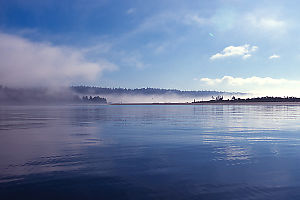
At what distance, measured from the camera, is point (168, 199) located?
A: 317 inches

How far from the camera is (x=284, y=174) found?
10.8 meters

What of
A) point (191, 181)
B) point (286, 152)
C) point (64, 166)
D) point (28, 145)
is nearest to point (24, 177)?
point (64, 166)

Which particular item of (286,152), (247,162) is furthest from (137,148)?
(286,152)

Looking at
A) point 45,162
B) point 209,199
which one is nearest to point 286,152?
point 209,199

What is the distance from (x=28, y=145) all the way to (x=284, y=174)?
1690 cm

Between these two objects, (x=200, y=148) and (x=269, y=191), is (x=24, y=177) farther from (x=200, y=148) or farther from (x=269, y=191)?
(x=200, y=148)

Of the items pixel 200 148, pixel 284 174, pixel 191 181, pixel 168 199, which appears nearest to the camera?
pixel 168 199

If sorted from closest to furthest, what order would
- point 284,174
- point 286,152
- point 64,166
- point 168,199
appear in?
point 168,199
point 284,174
point 64,166
point 286,152

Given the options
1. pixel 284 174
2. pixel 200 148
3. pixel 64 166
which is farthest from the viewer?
pixel 200 148

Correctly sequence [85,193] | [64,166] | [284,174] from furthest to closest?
[64,166]
[284,174]
[85,193]

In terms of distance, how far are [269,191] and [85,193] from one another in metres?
6.73

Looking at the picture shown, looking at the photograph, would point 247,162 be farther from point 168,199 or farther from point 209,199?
point 168,199

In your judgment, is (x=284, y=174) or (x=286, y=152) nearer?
(x=284, y=174)

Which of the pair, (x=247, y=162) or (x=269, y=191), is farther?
(x=247, y=162)
